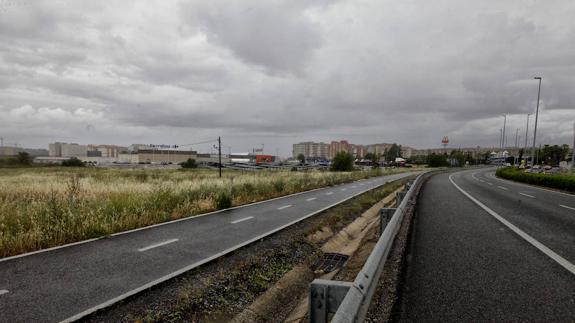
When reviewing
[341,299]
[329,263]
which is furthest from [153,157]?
[341,299]

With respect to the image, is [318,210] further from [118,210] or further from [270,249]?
[118,210]

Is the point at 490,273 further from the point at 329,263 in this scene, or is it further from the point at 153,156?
the point at 153,156

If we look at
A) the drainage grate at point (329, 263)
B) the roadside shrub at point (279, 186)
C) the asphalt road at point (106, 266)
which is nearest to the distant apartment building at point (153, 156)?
the roadside shrub at point (279, 186)

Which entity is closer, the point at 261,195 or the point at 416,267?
the point at 416,267

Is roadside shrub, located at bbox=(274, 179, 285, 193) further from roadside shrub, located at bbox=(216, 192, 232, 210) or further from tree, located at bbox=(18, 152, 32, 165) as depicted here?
tree, located at bbox=(18, 152, 32, 165)

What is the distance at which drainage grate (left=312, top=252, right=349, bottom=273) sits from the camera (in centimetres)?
536

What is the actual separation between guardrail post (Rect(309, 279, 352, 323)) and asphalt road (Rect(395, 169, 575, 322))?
1.16 metres

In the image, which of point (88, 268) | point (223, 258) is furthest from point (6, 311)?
point (223, 258)

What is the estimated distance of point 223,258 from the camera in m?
5.70

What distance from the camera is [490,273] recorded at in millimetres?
4109

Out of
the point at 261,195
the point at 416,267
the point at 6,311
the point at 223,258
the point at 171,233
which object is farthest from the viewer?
the point at 261,195

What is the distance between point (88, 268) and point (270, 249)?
3.44 meters

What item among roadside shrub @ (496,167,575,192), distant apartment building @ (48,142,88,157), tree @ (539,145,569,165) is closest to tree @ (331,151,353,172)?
roadside shrub @ (496,167,575,192)

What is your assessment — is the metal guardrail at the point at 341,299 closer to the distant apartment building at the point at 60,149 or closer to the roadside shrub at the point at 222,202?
the roadside shrub at the point at 222,202
